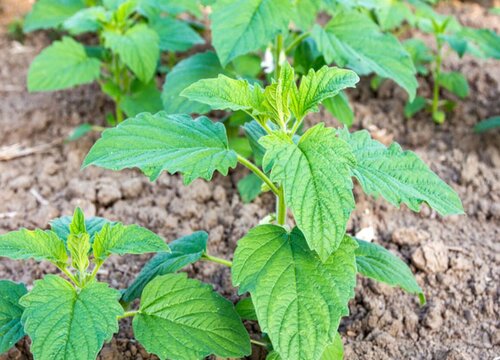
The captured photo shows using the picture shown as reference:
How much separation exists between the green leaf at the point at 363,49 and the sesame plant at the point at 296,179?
2.95ft

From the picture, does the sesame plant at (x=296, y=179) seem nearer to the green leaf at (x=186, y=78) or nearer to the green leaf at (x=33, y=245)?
the green leaf at (x=33, y=245)

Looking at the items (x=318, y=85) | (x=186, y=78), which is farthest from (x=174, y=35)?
(x=318, y=85)

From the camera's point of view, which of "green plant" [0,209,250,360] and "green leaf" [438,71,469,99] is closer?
"green plant" [0,209,250,360]

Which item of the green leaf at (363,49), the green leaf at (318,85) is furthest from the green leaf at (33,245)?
the green leaf at (363,49)

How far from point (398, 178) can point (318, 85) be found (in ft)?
1.30

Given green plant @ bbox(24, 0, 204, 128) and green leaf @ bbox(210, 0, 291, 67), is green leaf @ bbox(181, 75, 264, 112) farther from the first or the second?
green plant @ bbox(24, 0, 204, 128)

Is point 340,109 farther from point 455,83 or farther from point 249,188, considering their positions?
point 455,83

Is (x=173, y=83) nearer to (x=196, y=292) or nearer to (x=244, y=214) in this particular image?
(x=244, y=214)

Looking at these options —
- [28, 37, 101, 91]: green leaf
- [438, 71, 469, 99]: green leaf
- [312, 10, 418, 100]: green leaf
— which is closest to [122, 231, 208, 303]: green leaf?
[312, 10, 418, 100]: green leaf

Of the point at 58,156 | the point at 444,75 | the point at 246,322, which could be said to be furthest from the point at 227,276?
the point at 444,75

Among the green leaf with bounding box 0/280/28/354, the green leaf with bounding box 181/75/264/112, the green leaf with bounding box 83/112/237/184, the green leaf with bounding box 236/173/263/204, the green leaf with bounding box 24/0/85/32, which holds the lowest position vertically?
the green leaf with bounding box 236/173/263/204

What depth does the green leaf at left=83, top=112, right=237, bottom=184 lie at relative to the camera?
2.36 m

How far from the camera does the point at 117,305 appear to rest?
94.2 inches

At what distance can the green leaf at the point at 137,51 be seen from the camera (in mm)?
3906
